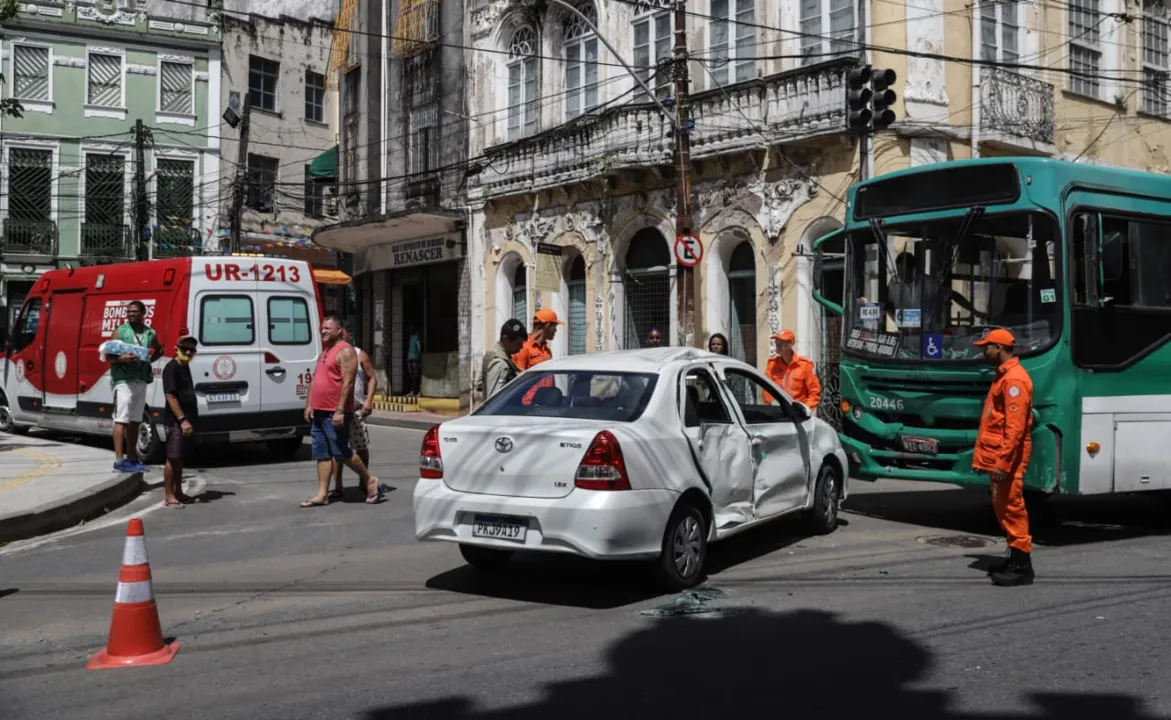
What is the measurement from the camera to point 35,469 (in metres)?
12.8

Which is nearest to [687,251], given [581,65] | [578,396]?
[578,396]

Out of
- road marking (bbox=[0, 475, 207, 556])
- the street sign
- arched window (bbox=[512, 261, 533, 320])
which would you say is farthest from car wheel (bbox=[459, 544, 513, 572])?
arched window (bbox=[512, 261, 533, 320])

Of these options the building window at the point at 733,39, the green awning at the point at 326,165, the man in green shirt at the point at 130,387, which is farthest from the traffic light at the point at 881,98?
the green awning at the point at 326,165

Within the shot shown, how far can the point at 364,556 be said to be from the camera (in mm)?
8562

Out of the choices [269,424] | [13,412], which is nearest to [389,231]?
[13,412]

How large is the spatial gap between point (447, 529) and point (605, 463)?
3.95 ft

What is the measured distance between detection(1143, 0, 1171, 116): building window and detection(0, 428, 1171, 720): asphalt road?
51.2ft

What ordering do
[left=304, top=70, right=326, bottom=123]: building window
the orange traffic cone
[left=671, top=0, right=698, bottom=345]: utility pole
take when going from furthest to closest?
[left=304, top=70, right=326, bottom=123]: building window → [left=671, top=0, right=698, bottom=345]: utility pole → the orange traffic cone

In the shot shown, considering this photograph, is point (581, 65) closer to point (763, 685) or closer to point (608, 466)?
point (608, 466)

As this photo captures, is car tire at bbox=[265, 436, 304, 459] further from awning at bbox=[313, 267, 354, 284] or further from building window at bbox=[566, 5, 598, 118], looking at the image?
awning at bbox=[313, 267, 354, 284]

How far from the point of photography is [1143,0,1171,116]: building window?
22062 millimetres

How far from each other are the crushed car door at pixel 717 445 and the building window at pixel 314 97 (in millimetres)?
36573

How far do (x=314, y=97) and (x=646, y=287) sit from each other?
24053 millimetres

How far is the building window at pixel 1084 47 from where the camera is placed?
20.4 meters
